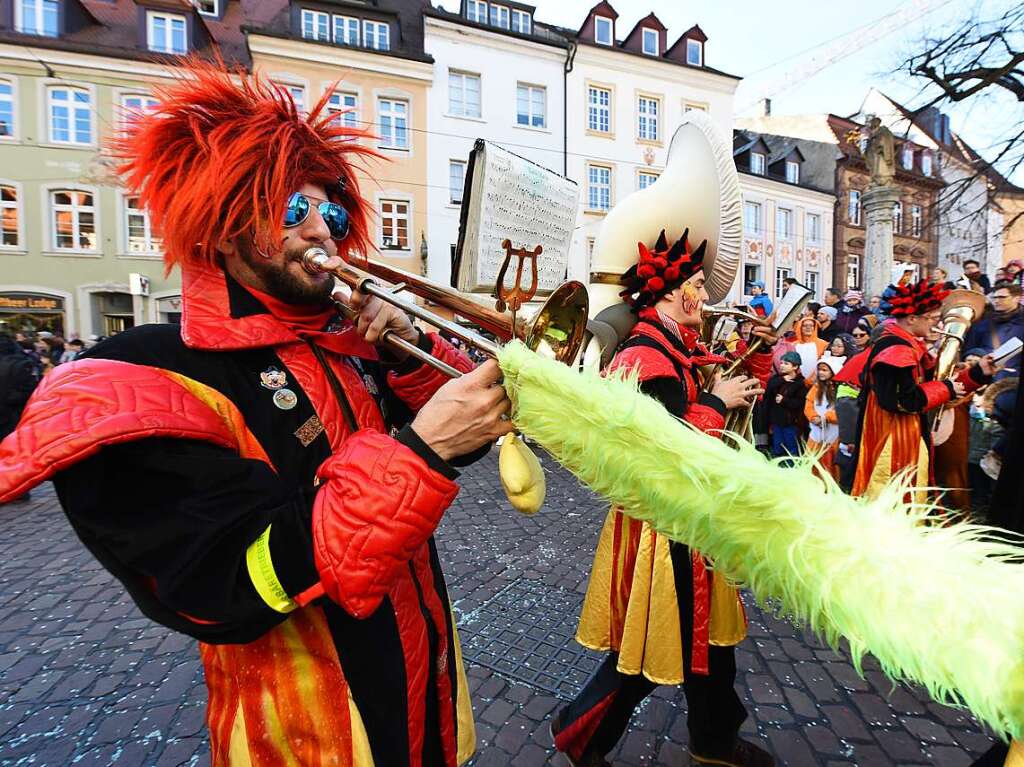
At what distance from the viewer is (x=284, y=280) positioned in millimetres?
1416

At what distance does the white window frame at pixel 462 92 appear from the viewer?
21203 mm

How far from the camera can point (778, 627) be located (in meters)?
3.73

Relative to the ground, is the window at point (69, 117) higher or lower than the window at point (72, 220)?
higher

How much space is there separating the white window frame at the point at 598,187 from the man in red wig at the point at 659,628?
2182cm

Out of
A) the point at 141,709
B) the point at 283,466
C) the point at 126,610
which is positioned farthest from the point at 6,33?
the point at 283,466

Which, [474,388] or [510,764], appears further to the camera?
[510,764]

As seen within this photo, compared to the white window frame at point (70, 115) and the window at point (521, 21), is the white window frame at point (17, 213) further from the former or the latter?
the window at point (521, 21)

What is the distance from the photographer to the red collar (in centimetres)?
128

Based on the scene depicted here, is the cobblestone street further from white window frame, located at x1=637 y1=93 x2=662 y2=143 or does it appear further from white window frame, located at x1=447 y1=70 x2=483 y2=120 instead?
white window frame, located at x1=637 y1=93 x2=662 y2=143

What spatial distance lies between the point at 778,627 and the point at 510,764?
2.19 metres

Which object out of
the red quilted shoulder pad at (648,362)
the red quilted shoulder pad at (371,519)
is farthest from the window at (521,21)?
the red quilted shoulder pad at (371,519)

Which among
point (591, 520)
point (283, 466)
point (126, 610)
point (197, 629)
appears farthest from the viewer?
point (591, 520)

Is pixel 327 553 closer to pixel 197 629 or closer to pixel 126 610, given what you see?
pixel 197 629

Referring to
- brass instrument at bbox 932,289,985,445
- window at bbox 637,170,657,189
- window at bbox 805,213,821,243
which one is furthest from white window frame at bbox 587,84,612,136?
brass instrument at bbox 932,289,985,445
